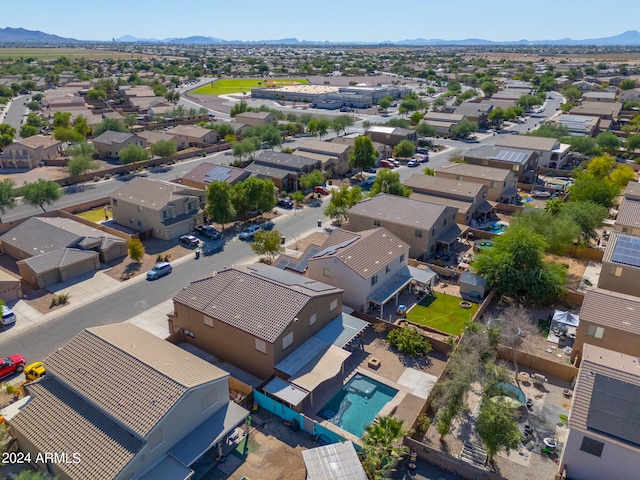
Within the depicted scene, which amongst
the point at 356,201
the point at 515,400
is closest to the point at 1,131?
the point at 356,201

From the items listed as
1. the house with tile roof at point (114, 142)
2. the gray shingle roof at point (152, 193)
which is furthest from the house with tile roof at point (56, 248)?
the house with tile roof at point (114, 142)

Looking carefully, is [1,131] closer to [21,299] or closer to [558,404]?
[21,299]

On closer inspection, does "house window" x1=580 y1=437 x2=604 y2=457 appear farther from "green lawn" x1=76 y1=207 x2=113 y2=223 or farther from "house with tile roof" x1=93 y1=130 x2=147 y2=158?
"house with tile roof" x1=93 y1=130 x2=147 y2=158

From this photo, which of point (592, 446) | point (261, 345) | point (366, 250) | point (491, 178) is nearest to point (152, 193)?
point (366, 250)

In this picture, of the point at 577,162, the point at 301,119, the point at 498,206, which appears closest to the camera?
the point at 498,206

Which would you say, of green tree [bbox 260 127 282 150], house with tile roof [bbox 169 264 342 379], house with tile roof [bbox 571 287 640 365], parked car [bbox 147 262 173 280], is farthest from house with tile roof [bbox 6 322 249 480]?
green tree [bbox 260 127 282 150]

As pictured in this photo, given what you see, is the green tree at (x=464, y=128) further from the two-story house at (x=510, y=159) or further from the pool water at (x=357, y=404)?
the pool water at (x=357, y=404)

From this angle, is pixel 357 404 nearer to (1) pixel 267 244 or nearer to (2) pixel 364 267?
(2) pixel 364 267
